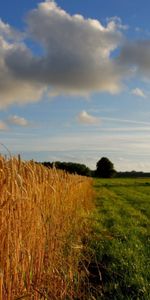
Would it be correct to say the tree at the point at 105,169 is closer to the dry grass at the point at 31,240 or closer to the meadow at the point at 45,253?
the meadow at the point at 45,253

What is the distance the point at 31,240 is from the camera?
19.8 ft

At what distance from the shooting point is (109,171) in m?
140

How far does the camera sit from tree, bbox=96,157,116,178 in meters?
140

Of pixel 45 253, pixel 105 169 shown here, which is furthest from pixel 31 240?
pixel 105 169

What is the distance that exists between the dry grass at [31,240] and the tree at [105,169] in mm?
130509

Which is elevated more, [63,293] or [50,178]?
[50,178]

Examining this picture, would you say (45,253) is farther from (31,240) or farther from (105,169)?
(105,169)

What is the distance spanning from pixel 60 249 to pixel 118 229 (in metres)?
7.44

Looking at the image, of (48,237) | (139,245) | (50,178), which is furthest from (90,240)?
(48,237)

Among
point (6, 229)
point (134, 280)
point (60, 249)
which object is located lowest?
point (134, 280)

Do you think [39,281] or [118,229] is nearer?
[39,281]

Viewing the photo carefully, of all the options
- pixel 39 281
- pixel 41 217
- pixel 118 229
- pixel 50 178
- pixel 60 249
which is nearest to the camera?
pixel 39 281

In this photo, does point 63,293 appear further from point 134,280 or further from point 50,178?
point 50,178

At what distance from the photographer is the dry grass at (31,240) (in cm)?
503
